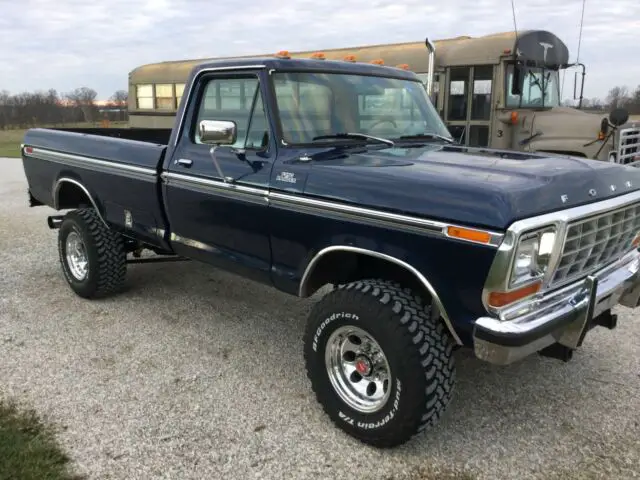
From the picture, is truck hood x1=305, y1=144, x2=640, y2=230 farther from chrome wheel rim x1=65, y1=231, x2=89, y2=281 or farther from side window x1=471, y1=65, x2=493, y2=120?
side window x1=471, y1=65, x2=493, y2=120

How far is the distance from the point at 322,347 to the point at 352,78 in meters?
1.87

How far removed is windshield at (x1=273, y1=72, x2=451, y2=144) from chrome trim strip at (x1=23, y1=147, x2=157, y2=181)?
128cm

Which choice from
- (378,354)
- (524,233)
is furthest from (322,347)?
(524,233)

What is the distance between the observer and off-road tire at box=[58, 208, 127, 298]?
511cm

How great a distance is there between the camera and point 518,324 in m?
2.71

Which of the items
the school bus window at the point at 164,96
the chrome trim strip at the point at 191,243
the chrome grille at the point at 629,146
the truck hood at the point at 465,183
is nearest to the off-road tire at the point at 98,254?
the chrome trim strip at the point at 191,243

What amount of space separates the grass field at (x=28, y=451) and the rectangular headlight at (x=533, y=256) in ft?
7.69

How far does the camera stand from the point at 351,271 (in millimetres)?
3592

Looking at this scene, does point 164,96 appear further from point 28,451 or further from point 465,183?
point 465,183

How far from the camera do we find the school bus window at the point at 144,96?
14805 mm

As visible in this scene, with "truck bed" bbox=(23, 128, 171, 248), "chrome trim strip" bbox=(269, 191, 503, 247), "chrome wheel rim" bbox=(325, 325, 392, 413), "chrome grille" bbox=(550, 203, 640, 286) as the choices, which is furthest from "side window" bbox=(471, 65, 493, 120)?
"chrome wheel rim" bbox=(325, 325, 392, 413)

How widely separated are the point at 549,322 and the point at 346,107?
6.29 ft

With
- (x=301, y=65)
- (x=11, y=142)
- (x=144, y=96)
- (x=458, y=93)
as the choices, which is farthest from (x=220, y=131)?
(x=11, y=142)

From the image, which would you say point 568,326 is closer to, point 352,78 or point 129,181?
point 352,78
